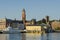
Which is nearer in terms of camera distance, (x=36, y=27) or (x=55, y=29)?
(x=36, y=27)

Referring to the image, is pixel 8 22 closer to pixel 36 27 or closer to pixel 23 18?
pixel 23 18

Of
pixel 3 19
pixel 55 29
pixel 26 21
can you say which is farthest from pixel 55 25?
pixel 3 19

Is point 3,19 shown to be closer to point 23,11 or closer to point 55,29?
point 23,11

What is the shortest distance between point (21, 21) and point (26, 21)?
3.57 meters

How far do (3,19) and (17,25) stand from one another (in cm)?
951

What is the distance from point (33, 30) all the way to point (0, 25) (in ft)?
70.1

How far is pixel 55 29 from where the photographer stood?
184 m

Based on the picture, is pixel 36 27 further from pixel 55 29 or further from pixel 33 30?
pixel 55 29

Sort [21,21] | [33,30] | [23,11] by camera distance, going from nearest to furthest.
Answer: [33,30]
[23,11]
[21,21]

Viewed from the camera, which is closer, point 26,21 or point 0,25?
point 0,25

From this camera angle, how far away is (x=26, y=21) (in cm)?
19650

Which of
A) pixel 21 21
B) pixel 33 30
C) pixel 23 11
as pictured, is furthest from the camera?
pixel 21 21

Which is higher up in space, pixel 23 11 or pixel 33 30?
pixel 23 11

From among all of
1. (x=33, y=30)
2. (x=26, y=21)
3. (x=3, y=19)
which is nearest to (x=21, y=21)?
(x=26, y=21)
